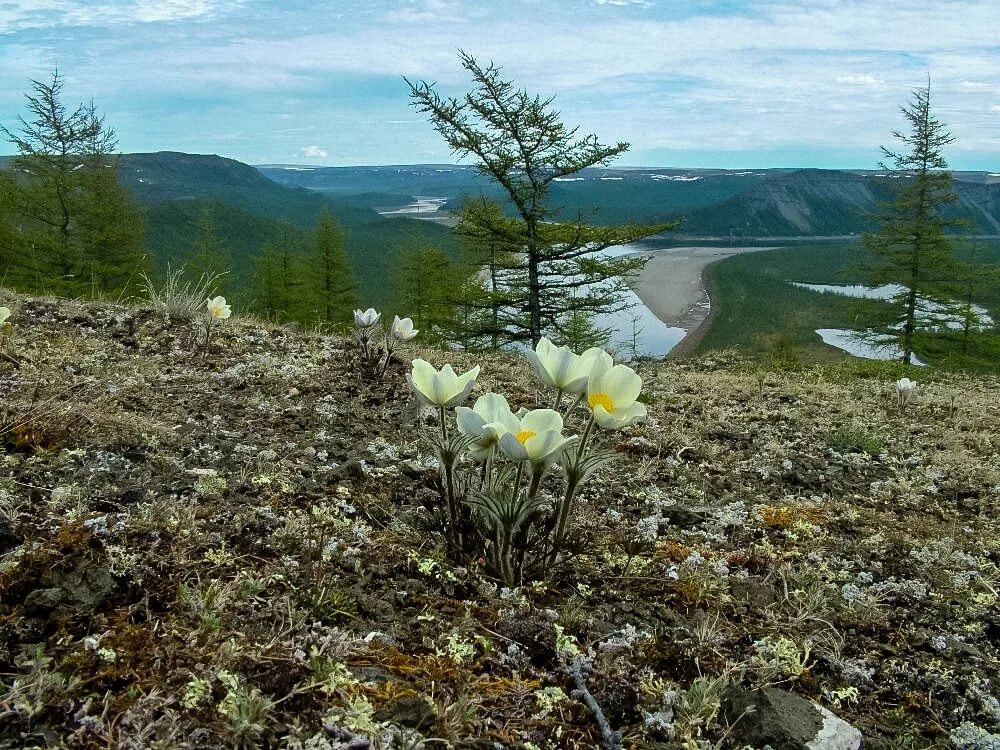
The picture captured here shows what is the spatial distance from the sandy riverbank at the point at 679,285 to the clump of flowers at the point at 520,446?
6116 centimetres

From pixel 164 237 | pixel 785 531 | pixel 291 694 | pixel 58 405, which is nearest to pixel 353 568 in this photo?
pixel 291 694

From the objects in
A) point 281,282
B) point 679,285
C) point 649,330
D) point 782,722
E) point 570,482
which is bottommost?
point 649,330

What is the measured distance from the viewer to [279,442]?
326 cm

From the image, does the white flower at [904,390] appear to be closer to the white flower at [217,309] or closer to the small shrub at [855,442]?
the small shrub at [855,442]

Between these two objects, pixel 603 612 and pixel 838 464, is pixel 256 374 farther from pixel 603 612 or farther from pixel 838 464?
pixel 838 464

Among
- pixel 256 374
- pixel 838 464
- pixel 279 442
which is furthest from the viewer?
pixel 256 374

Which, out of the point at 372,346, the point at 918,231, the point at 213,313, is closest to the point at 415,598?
the point at 372,346

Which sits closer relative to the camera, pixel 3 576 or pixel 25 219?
pixel 3 576

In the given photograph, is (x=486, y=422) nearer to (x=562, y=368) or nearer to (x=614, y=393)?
(x=562, y=368)

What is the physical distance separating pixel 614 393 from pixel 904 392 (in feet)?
17.0

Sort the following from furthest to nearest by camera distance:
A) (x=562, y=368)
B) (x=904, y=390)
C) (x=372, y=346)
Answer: (x=904, y=390)
(x=372, y=346)
(x=562, y=368)

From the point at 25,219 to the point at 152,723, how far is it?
40959 mm

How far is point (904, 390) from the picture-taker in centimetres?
599

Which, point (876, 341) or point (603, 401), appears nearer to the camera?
point (603, 401)
